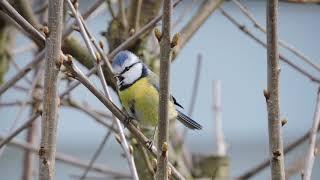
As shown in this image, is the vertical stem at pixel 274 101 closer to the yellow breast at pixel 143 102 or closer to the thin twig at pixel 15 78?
the thin twig at pixel 15 78

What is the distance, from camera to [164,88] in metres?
0.98

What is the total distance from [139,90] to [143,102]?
5 centimetres

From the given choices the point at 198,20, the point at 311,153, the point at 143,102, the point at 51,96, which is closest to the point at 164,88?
the point at 51,96

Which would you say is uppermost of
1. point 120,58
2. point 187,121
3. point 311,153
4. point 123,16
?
point 123,16

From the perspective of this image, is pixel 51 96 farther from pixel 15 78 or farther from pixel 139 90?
pixel 139 90

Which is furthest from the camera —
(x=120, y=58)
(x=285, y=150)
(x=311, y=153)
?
(x=120, y=58)

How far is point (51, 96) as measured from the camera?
96cm

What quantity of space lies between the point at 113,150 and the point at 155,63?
9.13 feet

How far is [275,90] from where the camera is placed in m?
1.00

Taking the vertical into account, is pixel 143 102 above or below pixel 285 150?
above

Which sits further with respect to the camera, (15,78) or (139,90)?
(139,90)

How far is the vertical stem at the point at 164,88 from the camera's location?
3.12 ft

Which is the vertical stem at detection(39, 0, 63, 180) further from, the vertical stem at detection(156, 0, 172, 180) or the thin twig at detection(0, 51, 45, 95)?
the thin twig at detection(0, 51, 45, 95)

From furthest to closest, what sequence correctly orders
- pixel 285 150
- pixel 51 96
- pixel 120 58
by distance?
1. pixel 120 58
2. pixel 285 150
3. pixel 51 96
